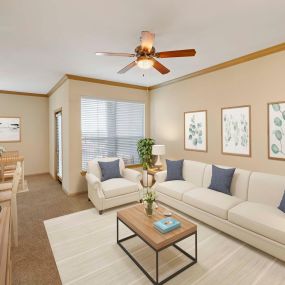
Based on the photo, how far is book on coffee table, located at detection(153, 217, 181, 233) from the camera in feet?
7.08

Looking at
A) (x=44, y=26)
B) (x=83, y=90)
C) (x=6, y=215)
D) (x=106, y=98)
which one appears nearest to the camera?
(x=6, y=215)

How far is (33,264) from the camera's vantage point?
7.33 feet

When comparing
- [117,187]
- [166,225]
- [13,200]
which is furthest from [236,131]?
[13,200]

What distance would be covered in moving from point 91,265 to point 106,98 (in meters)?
3.87

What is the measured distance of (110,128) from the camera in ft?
17.4

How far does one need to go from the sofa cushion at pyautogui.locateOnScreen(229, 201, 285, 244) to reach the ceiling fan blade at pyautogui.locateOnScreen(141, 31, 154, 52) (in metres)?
2.50

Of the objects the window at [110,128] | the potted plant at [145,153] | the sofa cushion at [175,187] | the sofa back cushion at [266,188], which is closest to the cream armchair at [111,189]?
the sofa cushion at [175,187]

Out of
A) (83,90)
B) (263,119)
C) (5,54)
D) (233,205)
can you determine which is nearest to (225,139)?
(263,119)

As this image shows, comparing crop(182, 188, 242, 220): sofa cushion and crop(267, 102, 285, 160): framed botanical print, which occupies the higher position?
crop(267, 102, 285, 160): framed botanical print

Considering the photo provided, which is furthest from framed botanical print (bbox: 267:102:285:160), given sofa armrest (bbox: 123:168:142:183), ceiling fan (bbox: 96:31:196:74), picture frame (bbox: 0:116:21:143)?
picture frame (bbox: 0:116:21:143)

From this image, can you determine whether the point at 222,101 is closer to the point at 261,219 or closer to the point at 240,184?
the point at 240,184

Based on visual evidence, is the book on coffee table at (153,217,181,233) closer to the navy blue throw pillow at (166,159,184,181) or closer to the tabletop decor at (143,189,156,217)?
the tabletop decor at (143,189,156,217)

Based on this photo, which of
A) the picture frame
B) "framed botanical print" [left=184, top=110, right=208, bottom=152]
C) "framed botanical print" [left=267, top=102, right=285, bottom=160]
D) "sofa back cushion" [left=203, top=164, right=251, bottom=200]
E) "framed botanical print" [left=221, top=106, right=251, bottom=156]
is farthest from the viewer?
the picture frame

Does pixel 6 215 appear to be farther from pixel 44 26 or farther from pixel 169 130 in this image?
pixel 169 130
